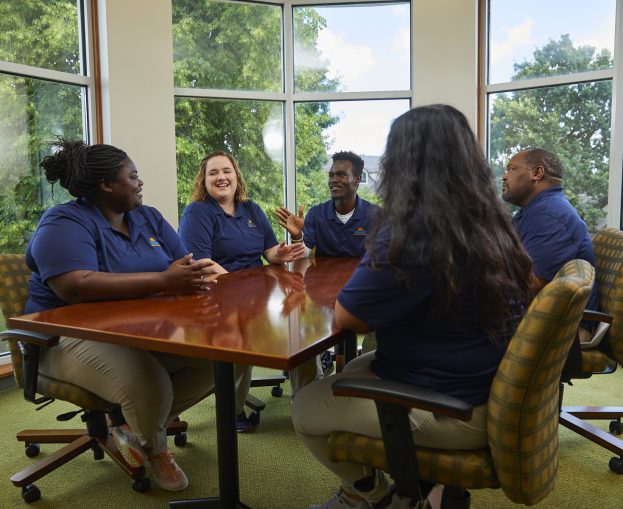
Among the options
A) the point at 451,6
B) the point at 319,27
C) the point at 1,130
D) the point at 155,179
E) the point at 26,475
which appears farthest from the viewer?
the point at 319,27

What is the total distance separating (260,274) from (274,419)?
77 cm

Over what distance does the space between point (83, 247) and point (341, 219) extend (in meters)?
1.90

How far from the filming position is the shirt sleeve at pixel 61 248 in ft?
6.32

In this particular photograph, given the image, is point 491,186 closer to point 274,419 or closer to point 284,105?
point 274,419

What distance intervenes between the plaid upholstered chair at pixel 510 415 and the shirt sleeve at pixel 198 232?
1808mm

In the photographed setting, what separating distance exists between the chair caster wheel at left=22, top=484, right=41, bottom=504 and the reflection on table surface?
2.41 ft

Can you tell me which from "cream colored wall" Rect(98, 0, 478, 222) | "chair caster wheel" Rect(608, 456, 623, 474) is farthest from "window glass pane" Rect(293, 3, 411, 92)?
"chair caster wheel" Rect(608, 456, 623, 474)

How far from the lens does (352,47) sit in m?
5.01

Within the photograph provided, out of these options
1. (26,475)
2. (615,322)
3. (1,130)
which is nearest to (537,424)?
(615,322)

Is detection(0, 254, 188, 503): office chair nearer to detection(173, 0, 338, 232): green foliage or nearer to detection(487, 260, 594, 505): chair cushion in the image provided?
detection(487, 260, 594, 505): chair cushion

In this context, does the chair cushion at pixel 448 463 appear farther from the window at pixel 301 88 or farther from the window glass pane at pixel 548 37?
the window glass pane at pixel 548 37

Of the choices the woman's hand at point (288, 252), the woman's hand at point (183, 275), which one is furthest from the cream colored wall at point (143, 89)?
the woman's hand at point (183, 275)

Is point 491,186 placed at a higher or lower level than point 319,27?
lower

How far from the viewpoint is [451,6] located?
464 cm
